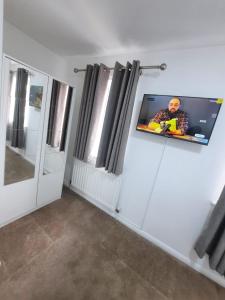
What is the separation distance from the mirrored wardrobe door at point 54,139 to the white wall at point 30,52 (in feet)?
2.45

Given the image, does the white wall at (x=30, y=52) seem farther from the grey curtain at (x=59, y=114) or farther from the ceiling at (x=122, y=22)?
the grey curtain at (x=59, y=114)

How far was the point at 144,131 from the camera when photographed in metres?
1.79

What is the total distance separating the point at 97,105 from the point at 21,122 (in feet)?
3.13

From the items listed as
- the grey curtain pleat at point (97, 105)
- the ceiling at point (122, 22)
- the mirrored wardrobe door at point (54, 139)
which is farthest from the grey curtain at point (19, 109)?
the grey curtain pleat at point (97, 105)

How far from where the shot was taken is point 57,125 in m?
2.04

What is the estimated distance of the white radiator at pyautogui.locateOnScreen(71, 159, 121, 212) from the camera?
213 cm

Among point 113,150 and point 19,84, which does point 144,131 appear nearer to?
point 113,150

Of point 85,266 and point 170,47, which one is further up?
point 170,47

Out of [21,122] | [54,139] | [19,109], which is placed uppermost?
[19,109]

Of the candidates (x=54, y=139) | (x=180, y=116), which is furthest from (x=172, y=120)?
(x=54, y=139)

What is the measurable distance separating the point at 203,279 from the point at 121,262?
895mm

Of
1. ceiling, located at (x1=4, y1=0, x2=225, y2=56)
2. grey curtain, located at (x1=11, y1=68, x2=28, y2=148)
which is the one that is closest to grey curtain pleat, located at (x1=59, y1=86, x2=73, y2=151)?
grey curtain, located at (x1=11, y1=68, x2=28, y2=148)

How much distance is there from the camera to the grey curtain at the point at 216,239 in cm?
141

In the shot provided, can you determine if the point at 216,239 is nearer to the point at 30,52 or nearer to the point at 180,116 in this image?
the point at 180,116
